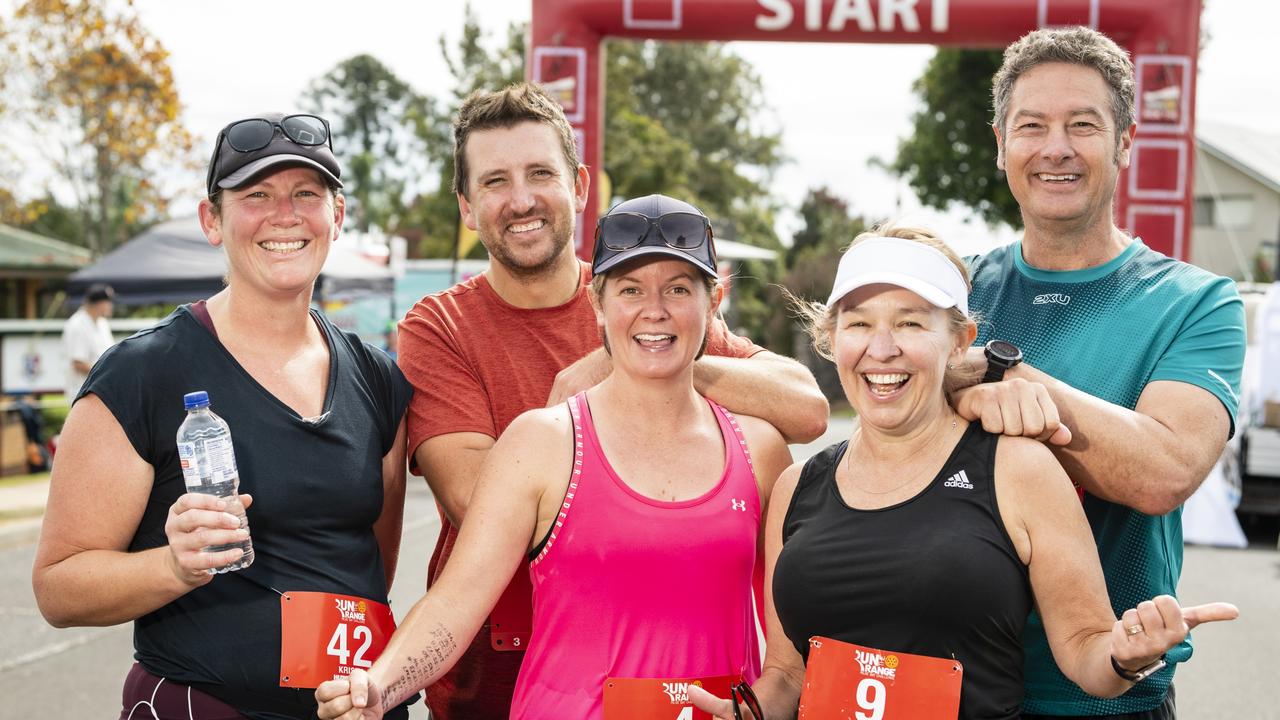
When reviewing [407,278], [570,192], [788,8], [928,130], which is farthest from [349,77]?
[570,192]

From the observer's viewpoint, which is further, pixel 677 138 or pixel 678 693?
pixel 677 138

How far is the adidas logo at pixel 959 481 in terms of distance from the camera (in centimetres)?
226

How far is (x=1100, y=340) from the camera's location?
2582 millimetres

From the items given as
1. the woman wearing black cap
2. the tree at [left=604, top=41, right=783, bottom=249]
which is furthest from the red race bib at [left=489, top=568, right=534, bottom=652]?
the tree at [left=604, top=41, right=783, bottom=249]

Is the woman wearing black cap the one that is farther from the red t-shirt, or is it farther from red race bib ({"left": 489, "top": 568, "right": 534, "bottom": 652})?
red race bib ({"left": 489, "top": 568, "right": 534, "bottom": 652})

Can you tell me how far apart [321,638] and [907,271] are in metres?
1.53

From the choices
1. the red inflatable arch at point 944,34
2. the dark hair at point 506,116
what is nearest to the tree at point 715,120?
the red inflatable arch at point 944,34

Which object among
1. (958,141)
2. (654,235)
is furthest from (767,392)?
(958,141)

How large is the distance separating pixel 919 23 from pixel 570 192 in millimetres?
6534

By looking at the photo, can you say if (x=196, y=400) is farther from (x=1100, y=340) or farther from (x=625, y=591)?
(x=1100, y=340)

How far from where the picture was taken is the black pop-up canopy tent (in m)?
14.1

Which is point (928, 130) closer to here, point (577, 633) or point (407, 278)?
point (407, 278)

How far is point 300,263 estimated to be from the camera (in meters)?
2.66

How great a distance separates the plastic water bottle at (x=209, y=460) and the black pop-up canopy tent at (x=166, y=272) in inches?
456
